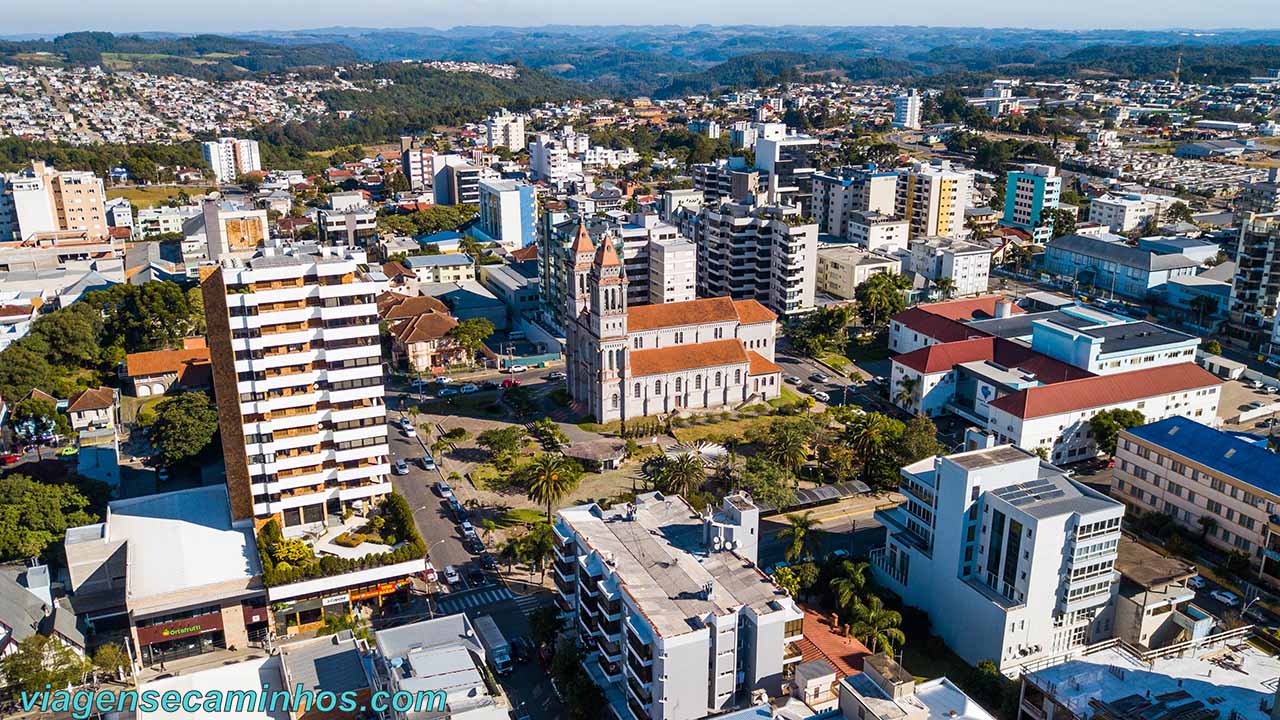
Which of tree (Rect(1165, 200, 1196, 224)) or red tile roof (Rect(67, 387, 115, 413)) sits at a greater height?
tree (Rect(1165, 200, 1196, 224))

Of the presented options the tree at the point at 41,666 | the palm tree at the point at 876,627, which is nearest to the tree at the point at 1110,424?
the palm tree at the point at 876,627

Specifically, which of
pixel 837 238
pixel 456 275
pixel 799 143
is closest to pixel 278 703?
pixel 456 275

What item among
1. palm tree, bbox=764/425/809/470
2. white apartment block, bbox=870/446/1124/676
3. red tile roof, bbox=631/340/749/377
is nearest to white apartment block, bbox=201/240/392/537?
red tile roof, bbox=631/340/749/377

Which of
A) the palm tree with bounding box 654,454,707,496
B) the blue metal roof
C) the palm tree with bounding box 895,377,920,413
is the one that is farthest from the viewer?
the palm tree with bounding box 895,377,920,413

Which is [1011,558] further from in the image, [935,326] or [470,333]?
[470,333]

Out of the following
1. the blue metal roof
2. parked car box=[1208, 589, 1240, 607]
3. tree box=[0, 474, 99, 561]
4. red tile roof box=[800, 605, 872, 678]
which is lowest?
parked car box=[1208, 589, 1240, 607]

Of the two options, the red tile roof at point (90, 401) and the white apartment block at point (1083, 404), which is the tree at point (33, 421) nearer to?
the red tile roof at point (90, 401)

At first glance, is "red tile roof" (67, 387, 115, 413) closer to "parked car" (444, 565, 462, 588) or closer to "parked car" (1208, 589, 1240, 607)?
"parked car" (444, 565, 462, 588)
